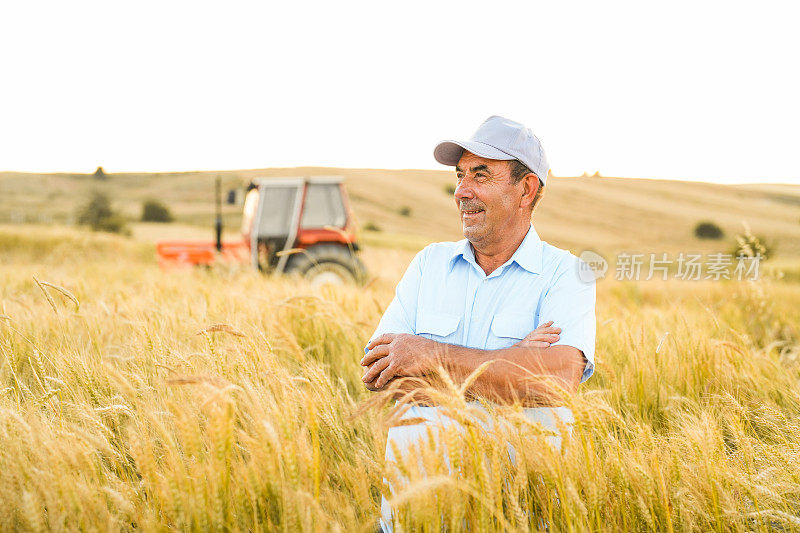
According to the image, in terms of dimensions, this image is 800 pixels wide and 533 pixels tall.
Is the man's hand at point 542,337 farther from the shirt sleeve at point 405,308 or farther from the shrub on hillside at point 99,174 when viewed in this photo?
the shrub on hillside at point 99,174

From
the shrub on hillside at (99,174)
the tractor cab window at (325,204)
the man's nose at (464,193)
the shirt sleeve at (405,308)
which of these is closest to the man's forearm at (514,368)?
the shirt sleeve at (405,308)

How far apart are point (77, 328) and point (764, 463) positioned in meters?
3.53

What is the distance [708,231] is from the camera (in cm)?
3669

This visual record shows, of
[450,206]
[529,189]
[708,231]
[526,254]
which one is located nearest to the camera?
[526,254]

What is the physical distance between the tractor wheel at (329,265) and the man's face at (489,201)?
538 cm

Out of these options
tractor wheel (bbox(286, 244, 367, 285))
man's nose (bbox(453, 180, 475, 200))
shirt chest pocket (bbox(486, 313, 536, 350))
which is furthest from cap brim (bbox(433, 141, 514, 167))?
tractor wheel (bbox(286, 244, 367, 285))

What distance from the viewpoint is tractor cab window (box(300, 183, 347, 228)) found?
904 centimetres

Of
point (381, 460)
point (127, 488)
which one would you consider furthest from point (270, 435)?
point (127, 488)

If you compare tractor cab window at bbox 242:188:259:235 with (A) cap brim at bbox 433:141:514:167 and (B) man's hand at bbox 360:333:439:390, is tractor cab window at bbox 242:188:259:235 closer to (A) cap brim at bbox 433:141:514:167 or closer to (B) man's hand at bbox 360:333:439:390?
(A) cap brim at bbox 433:141:514:167

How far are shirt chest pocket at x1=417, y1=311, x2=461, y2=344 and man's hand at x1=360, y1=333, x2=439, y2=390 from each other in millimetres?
188

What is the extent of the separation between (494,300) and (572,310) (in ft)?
1.04

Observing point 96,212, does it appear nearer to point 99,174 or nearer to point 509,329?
point 99,174

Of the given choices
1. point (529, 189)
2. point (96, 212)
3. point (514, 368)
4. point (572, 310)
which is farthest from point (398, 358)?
point (96, 212)

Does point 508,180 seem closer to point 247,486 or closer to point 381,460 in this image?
point 381,460
